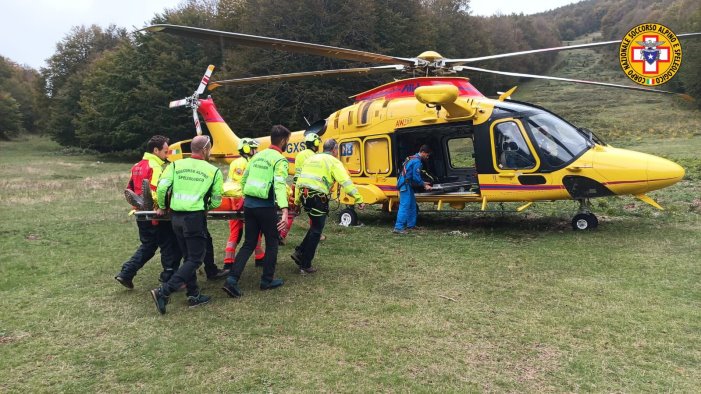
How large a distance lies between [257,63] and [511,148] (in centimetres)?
2375

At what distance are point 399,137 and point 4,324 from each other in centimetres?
728

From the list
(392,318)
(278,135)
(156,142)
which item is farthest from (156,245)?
(392,318)

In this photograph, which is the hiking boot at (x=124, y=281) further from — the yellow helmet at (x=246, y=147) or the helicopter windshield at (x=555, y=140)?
the helicopter windshield at (x=555, y=140)

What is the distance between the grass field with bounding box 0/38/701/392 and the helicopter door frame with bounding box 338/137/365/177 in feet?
5.83

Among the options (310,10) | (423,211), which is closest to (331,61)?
(310,10)

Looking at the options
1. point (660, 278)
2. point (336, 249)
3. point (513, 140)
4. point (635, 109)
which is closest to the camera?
point (660, 278)

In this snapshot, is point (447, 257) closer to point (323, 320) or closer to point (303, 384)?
point (323, 320)

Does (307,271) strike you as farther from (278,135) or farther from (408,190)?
(408,190)

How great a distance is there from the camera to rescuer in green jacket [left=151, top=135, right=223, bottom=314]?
202 inches

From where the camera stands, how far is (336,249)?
803 cm

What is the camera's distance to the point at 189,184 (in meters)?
5.18

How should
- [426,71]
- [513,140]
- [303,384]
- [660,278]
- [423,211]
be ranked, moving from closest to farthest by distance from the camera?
1. [303,384]
2. [660,278]
3. [513,140]
4. [426,71]
5. [423,211]

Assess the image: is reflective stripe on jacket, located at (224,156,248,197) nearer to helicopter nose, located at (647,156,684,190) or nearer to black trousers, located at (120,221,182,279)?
black trousers, located at (120,221,182,279)

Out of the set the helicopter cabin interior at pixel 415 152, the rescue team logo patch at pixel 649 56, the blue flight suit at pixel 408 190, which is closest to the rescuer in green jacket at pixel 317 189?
the blue flight suit at pixel 408 190
